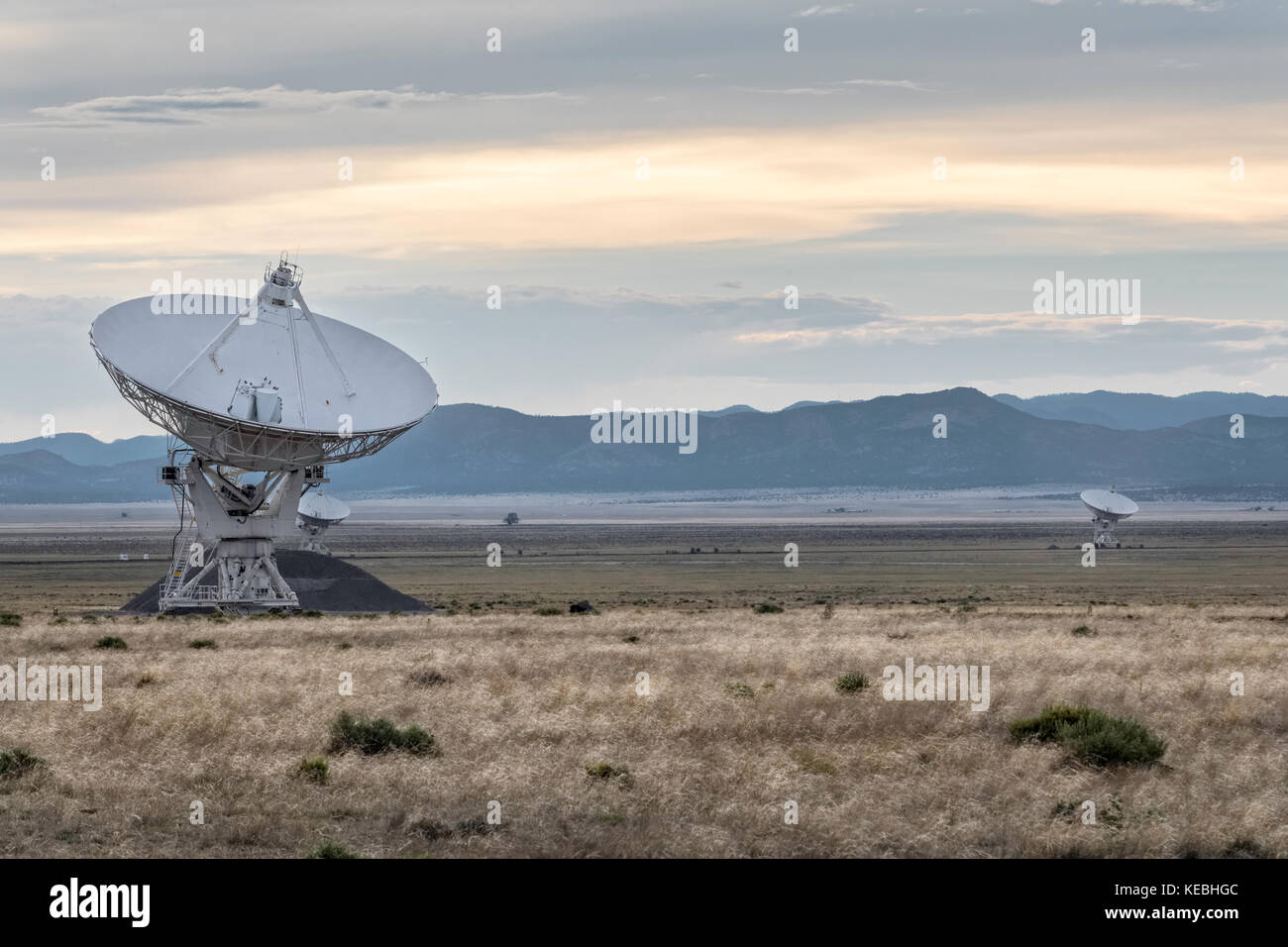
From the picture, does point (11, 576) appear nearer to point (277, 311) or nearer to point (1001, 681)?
point (277, 311)

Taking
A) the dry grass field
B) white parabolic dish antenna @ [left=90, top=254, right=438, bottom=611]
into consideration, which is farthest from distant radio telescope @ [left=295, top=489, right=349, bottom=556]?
the dry grass field

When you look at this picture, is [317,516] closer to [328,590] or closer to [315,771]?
[328,590]

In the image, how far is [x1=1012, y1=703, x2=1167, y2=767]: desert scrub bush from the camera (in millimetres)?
17672

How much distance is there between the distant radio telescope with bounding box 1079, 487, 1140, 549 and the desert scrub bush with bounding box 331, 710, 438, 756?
5069 inches

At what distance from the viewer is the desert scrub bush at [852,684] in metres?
24.6

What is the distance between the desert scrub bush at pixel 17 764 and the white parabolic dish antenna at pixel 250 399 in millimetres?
29492

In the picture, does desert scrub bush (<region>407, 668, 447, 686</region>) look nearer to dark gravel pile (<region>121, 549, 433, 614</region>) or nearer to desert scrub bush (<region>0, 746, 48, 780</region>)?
desert scrub bush (<region>0, 746, 48, 780</region>)

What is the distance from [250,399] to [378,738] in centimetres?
3090

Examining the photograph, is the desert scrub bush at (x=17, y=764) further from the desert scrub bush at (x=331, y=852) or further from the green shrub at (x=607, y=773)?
the green shrub at (x=607, y=773)

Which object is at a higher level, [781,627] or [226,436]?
[226,436]

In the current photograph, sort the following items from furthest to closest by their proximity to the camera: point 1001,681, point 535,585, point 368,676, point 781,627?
point 535,585 < point 781,627 < point 368,676 < point 1001,681
